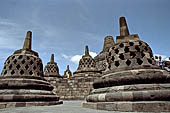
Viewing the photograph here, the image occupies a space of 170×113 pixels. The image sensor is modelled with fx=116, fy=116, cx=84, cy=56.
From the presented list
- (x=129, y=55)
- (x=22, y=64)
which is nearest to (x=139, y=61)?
(x=129, y=55)

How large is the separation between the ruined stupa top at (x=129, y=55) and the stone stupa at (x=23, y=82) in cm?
399

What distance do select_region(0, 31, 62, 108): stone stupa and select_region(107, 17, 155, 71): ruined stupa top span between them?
13.1 ft

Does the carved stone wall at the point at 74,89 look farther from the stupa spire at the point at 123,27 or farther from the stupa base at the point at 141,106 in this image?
the stupa base at the point at 141,106

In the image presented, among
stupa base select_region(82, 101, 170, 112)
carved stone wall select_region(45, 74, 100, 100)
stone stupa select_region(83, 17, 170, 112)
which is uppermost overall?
stone stupa select_region(83, 17, 170, 112)

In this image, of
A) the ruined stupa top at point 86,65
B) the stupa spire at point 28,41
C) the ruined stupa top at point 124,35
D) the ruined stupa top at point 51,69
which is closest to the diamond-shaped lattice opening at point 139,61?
the ruined stupa top at point 124,35

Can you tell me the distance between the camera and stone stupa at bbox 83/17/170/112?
11.8ft

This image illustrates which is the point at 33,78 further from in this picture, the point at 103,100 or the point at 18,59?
the point at 103,100

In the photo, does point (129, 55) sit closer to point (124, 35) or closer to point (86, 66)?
point (124, 35)

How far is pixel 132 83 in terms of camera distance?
427 centimetres

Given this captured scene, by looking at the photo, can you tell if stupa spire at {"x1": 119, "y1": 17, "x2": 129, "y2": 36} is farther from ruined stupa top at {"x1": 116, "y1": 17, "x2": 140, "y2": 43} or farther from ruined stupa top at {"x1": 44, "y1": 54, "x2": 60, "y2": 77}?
ruined stupa top at {"x1": 44, "y1": 54, "x2": 60, "y2": 77}

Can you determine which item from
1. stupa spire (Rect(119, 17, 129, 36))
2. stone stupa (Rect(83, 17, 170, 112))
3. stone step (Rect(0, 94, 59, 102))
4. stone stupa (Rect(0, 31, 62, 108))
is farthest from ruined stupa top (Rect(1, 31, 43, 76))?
stupa spire (Rect(119, 17, 129, 36))

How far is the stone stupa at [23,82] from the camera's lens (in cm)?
554

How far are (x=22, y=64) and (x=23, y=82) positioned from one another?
1.18 m

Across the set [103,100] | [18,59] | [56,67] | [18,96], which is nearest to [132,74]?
[103,100]
